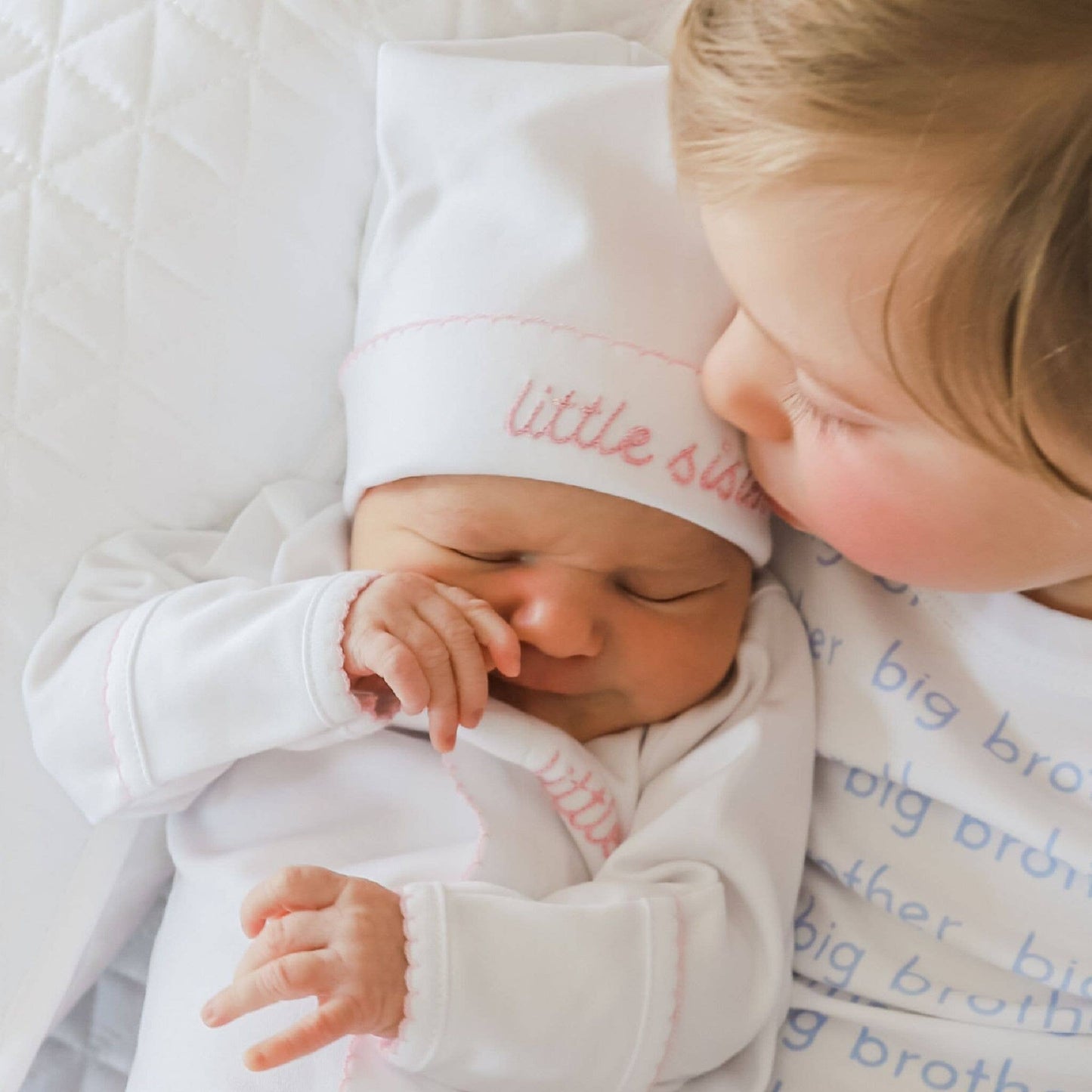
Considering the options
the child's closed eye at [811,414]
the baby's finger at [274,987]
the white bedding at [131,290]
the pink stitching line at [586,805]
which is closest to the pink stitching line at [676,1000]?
the pink stitching line at [586,805]

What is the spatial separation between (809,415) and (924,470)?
81 millimetres

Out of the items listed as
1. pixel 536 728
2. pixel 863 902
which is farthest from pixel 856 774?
pixel 536 728

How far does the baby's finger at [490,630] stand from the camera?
808mm

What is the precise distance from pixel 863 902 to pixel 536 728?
277mm

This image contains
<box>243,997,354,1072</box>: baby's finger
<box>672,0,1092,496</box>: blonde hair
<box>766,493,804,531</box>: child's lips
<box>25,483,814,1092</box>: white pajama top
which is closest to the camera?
<box>672,0,1092,496</box>: blonde hair

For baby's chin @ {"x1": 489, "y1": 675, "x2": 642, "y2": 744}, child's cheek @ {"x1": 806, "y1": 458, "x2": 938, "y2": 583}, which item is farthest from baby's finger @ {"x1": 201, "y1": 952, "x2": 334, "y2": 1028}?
child's cheek @ {"x1": 806, "y1": 458, "x2": 938, "y2": 583}

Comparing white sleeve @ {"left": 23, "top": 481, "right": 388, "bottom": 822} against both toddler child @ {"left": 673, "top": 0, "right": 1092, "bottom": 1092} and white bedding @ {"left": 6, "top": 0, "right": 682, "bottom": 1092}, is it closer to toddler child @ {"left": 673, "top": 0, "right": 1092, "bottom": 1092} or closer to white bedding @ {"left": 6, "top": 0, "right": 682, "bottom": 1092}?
white bedding @ {"left": 6, "top": 0, "right": 682, "bottom": 1092}

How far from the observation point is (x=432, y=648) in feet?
2.66

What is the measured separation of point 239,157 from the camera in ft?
3.16

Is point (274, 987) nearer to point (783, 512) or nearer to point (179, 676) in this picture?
point (179, 676)

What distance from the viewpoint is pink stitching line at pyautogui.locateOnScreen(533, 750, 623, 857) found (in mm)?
897

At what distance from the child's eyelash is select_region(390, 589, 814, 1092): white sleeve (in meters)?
0.25

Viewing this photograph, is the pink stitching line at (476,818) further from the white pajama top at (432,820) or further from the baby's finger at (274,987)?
the baby's finger at (274,987)

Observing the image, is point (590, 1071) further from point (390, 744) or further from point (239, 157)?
point (239, 157)
